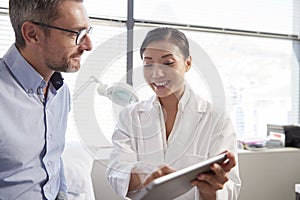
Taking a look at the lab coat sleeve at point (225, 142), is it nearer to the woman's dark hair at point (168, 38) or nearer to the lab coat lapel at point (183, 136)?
the lab coat lapel at point (183, 136)

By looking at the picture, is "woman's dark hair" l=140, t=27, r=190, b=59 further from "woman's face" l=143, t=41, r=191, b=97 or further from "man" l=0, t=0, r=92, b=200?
"man" l=0, t=0, r=92, b=200

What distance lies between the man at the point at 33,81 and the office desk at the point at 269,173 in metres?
1.47

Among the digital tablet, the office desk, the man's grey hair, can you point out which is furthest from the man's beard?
the office desk

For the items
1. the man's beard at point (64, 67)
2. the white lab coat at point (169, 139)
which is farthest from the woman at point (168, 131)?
the man's beard at point (64, 67)

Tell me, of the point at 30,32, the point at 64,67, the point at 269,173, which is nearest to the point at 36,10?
the point at 30,32

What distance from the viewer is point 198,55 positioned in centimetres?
112

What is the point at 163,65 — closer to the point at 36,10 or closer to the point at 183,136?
the point at 183,136

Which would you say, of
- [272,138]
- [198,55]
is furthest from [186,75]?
[272,138]

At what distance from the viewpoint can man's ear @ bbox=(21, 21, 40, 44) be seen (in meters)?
1.09

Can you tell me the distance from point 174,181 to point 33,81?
0.59 meters

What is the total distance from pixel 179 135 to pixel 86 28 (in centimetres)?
48

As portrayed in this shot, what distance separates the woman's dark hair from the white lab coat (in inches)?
6.4

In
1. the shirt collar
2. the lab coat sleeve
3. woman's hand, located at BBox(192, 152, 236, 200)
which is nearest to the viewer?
woman's hand, located at BBox(192, 152, 236, 200)

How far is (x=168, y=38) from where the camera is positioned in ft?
3.60
